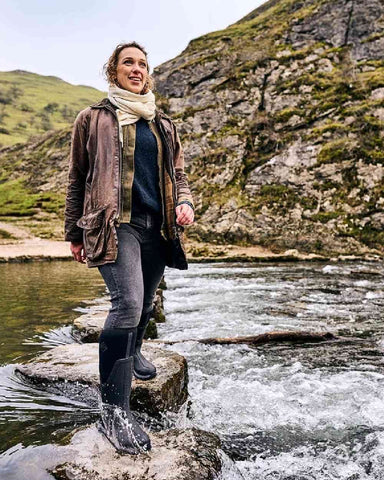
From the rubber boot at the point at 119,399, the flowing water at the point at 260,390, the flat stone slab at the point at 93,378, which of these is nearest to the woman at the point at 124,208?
the rubber boot at the point at 119,399

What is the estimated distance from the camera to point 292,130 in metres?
38.3

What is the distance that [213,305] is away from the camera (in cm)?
1181

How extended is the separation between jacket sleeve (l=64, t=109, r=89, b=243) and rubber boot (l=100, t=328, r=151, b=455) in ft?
2.96

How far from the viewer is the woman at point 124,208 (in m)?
3.10

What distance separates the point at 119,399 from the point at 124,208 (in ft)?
4.64

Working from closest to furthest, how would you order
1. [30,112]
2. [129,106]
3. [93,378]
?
1. [129,106]
2. [93,378]
3. [30,112]

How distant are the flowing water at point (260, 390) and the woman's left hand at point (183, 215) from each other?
1.86 meters

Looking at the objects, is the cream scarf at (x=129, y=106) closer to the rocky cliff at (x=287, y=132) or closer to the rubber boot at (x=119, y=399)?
the rubber boot at (x=119, y=399)

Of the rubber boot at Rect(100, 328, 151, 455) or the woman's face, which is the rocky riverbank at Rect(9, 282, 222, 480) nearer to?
the rubber boot at Rect(100, 328, 151, 455)

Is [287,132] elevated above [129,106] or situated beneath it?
elevated above

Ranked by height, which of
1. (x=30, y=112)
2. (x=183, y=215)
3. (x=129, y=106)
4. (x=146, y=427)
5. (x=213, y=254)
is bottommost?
(x=213, y=254)

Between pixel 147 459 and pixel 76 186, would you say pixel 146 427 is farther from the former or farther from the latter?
pixel 76 186

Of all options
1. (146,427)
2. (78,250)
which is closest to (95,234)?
(78,250)

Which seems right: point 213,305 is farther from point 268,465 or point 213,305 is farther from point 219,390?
point 268,465
